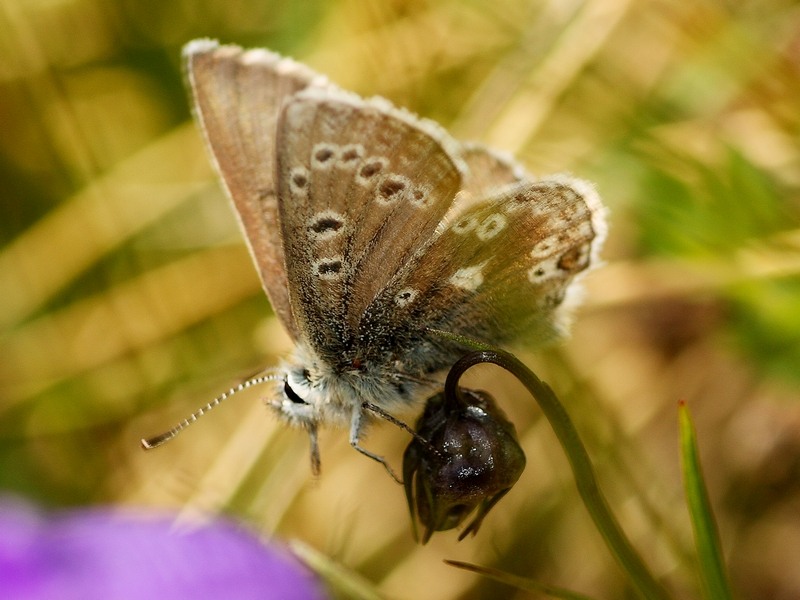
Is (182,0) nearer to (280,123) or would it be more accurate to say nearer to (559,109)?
(559,109)

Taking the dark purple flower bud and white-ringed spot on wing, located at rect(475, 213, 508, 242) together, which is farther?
white-ringed spot on wing, located at rect(475, 213, 508, 242)

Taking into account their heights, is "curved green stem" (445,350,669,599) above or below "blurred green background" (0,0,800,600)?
above

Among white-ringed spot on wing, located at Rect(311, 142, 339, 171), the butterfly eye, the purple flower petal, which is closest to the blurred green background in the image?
the butterfly eye

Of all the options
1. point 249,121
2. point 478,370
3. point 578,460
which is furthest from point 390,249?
point 478,370

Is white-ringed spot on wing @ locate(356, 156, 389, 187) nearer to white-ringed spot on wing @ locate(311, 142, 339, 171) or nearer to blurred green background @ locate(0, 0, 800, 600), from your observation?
white-ringed spot on wing @ locate(311, 142, 339, 171)

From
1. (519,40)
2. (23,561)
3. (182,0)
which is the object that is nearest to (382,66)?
(519,40)

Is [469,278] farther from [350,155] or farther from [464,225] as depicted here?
[350,155]
